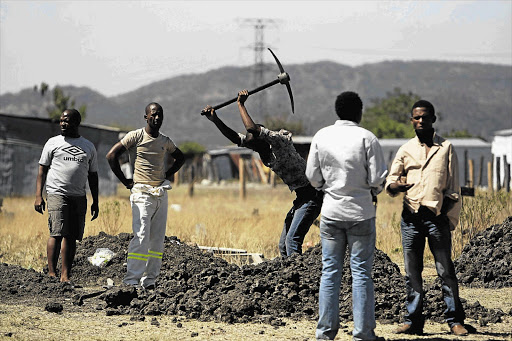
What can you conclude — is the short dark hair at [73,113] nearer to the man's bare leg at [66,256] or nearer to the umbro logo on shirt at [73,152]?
the umbro logo on shirt at [73,152]

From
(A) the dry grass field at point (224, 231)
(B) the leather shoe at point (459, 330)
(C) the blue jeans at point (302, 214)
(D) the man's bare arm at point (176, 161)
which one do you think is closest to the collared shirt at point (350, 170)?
(B) the leather shoe at point (459, 330)

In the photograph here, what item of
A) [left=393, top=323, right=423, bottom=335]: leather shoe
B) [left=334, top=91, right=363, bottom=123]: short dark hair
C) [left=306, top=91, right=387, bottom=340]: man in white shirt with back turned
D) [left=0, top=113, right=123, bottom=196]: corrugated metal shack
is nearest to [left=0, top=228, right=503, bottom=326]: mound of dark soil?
[left=393, top=323, right=423, bottom=335]: leather shoe

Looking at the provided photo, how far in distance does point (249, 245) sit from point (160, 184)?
4.38 meters

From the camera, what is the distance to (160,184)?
27.3 feet

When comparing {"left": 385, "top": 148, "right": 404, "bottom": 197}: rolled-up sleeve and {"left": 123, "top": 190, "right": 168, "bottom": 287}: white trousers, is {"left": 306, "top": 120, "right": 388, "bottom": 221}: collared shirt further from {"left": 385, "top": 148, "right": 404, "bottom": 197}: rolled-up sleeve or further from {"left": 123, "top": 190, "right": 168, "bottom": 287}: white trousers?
{"left": 123, "top": 190, "right": 168, "bottom": 287}: white trousers

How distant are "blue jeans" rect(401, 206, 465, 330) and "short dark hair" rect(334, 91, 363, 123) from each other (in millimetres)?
946

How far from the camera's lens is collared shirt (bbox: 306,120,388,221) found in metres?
5.52

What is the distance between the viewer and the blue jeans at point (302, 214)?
8.20 meters

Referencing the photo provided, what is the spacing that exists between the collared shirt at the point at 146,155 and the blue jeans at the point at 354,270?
10.0 feet

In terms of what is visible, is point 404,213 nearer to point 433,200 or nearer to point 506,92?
point 433,200

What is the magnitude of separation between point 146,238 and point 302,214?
1713mm

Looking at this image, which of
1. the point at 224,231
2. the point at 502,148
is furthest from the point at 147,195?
the point at 502,148

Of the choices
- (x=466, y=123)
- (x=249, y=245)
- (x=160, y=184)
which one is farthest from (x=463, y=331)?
(x=466, y=123)

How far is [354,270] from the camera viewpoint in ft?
18.3
